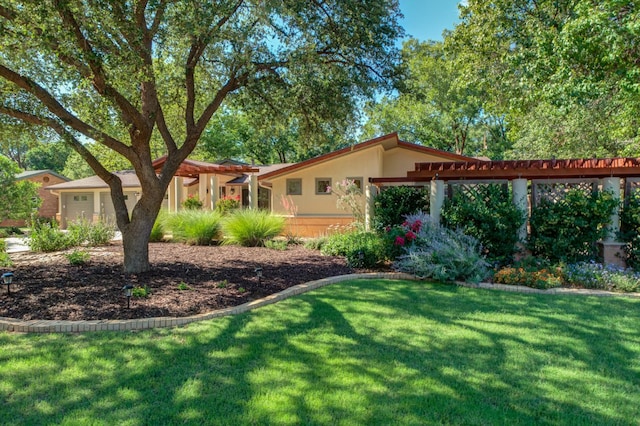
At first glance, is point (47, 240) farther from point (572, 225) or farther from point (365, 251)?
point (572, 225)

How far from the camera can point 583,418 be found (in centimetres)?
254

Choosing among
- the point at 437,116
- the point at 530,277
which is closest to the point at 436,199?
the point at 530,277

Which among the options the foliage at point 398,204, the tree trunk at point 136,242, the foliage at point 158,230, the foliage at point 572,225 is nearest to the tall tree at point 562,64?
the foliage at point 572,225

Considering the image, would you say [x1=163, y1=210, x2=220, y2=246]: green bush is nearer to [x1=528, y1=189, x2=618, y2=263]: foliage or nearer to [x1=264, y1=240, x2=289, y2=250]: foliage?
[x1=264, y1=240, x2=289, y2=250]: foliage

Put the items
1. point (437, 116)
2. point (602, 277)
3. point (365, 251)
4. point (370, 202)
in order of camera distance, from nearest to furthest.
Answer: point (602, 277) → point (365, 251) → point (370, 202) → point (437, 116)

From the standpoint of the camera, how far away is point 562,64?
27.2 ft

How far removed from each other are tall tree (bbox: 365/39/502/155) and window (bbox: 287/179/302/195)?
8338 mm

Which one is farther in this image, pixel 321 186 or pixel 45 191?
pixel 45 191

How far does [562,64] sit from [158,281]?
30.7ft

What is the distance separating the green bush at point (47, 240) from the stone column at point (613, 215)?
12586mm

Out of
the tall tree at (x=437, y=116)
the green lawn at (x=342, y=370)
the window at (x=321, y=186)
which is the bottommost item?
the green lawn at (x=342, y=370)

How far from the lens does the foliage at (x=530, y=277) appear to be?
20.0 feet

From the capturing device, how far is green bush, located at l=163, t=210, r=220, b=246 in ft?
35.2

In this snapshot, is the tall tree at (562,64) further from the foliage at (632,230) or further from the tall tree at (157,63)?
the tall tree at (157,63)
